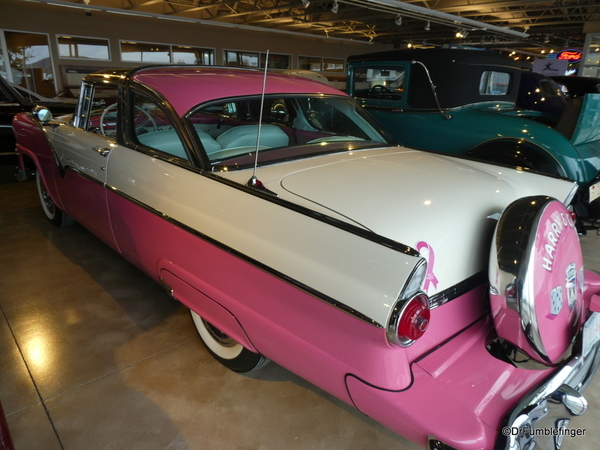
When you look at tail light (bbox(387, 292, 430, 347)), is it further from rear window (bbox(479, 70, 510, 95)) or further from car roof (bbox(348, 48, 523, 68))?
rear window (bbox(479, 70, 510, 95))

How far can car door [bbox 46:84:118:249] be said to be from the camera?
2709mm

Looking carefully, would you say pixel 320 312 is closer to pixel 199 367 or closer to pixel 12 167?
pixel 199 367

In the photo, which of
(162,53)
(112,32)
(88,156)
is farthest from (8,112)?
(162,53)

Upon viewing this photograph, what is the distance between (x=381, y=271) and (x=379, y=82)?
4.59 meters

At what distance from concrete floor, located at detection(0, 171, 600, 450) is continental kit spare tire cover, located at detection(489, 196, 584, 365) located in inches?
29.2

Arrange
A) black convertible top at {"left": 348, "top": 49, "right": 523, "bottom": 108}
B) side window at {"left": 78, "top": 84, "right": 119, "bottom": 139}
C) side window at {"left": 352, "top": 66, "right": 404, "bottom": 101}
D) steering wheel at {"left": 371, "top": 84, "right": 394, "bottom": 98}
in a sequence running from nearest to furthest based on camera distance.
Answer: side window at {"left": 78, "top": 84, "right": 119, "bottom": 139} < black convertible top at {"left": 348, "top": 49, "right": 523, "bottom": 108} < side window at {"left": 352, "top": 66, "right": 404, "bottom": 101} < steering wheel at {"left": 371, "top": 84, "right": 394, "bottom": 98}

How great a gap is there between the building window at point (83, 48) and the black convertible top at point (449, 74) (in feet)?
38.0

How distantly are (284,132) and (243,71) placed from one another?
1.54ft

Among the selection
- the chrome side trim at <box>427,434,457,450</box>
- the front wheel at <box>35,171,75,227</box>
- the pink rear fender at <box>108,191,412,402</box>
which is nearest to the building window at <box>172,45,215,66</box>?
the front wheel at <box>35,171,75,227</box>

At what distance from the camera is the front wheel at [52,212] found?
406 cm

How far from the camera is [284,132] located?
2.68 metres

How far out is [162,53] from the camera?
14586mm

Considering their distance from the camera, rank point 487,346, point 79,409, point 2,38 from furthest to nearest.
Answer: point 2,38
point 79,409
point 487,346

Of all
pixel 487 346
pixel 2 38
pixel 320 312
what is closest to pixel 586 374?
pixel 487 346
